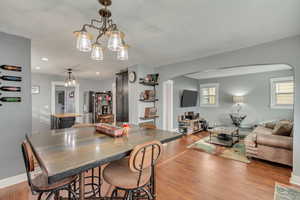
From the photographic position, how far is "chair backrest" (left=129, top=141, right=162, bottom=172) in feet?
3.87

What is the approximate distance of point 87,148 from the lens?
4.09ft

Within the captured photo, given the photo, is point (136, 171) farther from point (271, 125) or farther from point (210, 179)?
point (271, 125)

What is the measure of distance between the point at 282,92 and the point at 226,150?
11.0 feet

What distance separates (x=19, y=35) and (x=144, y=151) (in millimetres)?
2779

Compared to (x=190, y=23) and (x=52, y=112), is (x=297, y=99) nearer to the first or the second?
(x=190, y=23)

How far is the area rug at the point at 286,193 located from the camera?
1.98 metres

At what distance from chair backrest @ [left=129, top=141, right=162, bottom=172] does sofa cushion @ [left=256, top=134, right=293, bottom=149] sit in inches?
117

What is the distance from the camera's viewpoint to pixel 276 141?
2885mm

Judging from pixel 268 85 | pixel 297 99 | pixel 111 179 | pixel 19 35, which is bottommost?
pixel 111 179

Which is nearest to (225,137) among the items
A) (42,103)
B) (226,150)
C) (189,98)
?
(226,150)

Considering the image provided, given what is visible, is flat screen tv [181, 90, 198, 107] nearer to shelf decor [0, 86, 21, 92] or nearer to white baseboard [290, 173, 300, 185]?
white baseboard [290, 173, 300, 185]

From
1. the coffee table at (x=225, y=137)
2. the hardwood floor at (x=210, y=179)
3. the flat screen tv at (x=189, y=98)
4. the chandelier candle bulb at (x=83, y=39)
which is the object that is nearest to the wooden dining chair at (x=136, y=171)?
the hardwood floor at (x=210, y=179)

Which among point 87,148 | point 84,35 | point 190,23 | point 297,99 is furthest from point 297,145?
point 84,35

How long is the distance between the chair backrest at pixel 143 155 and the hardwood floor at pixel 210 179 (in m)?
1.08
